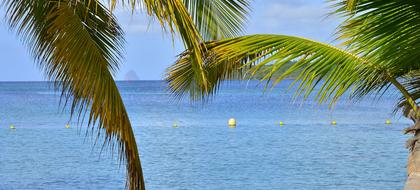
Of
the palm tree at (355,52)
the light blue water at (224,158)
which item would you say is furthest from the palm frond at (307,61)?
the light blue water at (224,158)

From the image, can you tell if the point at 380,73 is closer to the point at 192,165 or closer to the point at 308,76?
the point at 308,76

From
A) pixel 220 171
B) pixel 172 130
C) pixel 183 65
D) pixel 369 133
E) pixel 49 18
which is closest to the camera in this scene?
pixel 49 18

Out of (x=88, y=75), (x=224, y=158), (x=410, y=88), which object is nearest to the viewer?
(x=88, y=75)

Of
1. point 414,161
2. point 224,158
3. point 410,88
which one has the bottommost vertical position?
point 224,158

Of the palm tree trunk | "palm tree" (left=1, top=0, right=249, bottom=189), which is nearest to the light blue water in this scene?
the palm tree trunk

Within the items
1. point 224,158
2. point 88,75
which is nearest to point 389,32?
point 88,75

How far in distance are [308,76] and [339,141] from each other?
1904cm

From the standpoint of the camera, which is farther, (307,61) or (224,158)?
(224,158)

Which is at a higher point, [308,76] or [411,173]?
[308,76]

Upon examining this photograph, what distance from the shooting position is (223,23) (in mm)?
5637

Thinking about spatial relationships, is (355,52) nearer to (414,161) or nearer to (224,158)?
(414,161)

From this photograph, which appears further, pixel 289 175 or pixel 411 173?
pixel 289 175

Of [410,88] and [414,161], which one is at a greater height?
[410,88]

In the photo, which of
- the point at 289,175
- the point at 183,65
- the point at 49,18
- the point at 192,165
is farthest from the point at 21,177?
the point at 49,18
